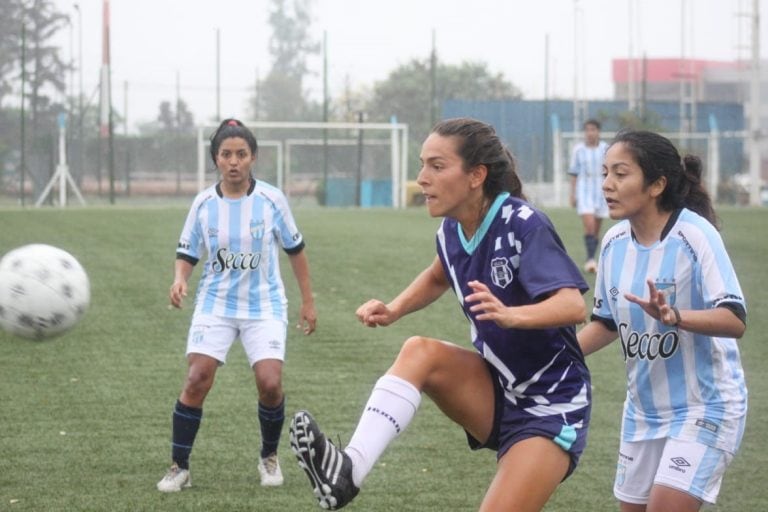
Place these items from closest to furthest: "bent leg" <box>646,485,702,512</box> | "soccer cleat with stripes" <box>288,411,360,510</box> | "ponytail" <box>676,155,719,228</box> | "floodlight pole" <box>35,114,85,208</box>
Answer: "soccer cleat with stripes" <box>288,411,360,510</box>, "bent leg" <box>646,485,702,512</box>, "ponytail" <box>676,155,719,228</box>, "floodlight pole" <box>35,114,85,208</box>

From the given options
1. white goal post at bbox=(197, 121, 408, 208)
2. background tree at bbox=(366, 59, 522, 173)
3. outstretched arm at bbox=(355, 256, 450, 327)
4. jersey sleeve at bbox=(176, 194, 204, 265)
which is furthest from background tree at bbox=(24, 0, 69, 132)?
outstretched arm at bbox=(355, 256, 450, 327)

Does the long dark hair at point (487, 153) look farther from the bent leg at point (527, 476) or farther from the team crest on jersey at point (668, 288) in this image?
the bent leg at point (527, 476)

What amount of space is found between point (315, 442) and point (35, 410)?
18.1 ft

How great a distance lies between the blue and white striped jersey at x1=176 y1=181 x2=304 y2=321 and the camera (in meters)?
6.86

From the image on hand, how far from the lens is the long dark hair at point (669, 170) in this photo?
14.7 ft

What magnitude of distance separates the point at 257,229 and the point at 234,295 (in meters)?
0.37

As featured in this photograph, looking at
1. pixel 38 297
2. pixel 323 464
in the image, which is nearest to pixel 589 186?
pixel 38 297

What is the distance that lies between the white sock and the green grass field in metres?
2.51

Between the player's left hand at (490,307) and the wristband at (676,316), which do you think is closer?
the player's left hand at (490,307)

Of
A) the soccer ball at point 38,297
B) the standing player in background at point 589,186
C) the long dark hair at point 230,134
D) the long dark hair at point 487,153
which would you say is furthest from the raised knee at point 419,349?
the standing player in background at point 589,186

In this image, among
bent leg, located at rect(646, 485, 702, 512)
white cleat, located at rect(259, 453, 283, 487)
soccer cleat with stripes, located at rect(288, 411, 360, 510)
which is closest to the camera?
soccer cleat with stripes, located at rect(288, 411, 360, 510)

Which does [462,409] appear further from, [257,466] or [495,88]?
[495,88]

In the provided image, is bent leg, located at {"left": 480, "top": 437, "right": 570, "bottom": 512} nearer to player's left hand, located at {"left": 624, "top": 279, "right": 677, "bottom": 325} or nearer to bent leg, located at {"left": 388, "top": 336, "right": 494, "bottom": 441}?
bent leg, located at {"left": 388, "top": 336, "right": 494, "bottom": 441}

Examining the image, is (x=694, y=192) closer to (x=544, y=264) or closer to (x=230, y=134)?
(x=544, y=264)
